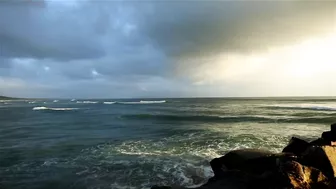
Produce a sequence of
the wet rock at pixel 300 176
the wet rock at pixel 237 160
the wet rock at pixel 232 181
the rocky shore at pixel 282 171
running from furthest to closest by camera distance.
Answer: the wet rock at pixel 237 160 < the wet rock at pixel 232 181 < the rocky shore at pixel 282 171 < the wet rock at pixel 300 176

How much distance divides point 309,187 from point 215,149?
1134cm

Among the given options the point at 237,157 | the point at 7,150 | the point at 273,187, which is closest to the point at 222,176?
the point at 237,157

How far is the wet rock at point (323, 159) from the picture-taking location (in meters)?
7.95

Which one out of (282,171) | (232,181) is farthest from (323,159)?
(232,181)

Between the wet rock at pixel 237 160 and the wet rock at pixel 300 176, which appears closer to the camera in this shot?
the wet rock at pixel 300 176

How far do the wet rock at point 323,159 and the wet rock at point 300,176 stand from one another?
44cm

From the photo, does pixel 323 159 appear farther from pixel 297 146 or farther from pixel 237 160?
pixel 297 146

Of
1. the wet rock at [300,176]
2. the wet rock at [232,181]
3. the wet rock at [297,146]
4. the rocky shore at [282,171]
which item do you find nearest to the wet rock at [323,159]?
the rocky shore at [282,171]

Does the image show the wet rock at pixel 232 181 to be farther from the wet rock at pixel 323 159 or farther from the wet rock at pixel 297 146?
A: the wet rock at pixel 297 146

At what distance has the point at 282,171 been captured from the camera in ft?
24.1

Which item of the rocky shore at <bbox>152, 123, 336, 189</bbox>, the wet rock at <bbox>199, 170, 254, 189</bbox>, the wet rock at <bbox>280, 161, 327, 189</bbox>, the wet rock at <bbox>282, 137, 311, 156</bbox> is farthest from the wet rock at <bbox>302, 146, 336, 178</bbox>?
the wet rock at <bbox>282, 137, 311, 156</bbox>

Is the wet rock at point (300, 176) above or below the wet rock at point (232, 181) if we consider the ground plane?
above

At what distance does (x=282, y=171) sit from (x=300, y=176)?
477 millimetres

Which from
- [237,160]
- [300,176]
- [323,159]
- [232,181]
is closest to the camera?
[300,176]
